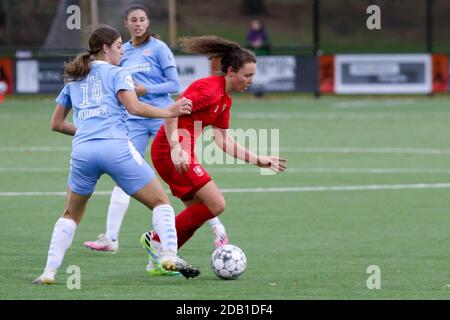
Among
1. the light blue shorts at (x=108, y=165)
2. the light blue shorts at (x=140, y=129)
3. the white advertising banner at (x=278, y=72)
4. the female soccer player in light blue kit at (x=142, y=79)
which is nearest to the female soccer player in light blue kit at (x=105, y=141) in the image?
the light blue shorts at (x=108, y=165)

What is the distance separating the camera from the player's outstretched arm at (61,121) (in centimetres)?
995

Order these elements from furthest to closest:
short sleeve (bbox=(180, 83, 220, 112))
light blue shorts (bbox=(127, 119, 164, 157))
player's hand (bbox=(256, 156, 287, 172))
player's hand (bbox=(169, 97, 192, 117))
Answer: light blue shorts (bbox=(127, 119, 164, 157)) < player's hand (bbox=(256, 156, 287, 172)) < short sleeve (bbox=(180, 83, 220, 112)) < player's hand (bbox=(169, 97, 192, 117))

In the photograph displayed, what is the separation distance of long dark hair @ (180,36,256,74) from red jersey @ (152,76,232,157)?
0.50ft

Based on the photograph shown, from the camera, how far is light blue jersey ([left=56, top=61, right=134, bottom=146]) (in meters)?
9.33

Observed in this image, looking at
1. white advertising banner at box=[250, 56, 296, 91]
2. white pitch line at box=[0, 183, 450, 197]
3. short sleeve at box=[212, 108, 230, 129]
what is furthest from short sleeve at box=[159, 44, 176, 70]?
white advertising banner at box=[250, 56, 296, 91]

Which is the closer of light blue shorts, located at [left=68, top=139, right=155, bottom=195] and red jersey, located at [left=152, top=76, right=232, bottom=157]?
light blue shorts, located at [left=68, top=139, right=155, bottom=195]

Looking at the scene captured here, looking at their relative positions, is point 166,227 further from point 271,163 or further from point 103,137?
point 271,163

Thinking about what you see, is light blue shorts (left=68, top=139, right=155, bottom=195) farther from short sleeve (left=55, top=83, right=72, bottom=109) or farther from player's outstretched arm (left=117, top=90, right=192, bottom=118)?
short sleeve (left=55, top=83, right=72, bottom=109)

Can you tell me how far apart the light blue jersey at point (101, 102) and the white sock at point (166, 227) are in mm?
645

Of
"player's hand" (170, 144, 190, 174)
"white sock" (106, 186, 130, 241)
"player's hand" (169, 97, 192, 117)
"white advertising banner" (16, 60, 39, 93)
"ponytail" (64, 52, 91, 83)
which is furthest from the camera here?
"white advertising banner" (16, 60, 39, 93)

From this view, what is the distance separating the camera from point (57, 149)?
2161cm

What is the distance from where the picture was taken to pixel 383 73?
33.8 metres

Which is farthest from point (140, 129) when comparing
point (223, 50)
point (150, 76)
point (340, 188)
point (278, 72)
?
point (278, 72)

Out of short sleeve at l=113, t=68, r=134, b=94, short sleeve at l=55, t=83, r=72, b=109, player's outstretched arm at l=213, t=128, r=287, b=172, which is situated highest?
short sleeve at l=113, t=68, r=134, b=94
